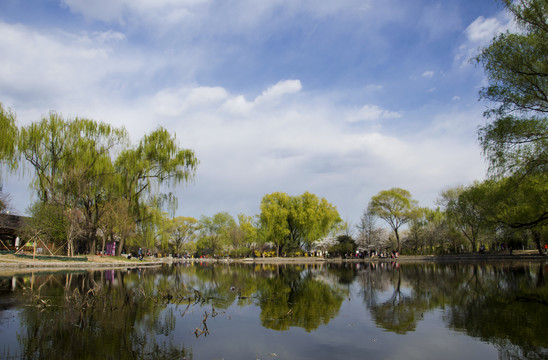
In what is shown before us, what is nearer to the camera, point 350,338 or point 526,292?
point 350,338

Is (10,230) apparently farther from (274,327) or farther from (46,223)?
(274,327)

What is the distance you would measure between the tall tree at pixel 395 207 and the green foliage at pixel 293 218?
23.9 ft

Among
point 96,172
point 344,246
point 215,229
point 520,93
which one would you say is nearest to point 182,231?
point 215,229

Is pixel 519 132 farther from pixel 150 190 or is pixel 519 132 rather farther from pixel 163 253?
pixel 163 253

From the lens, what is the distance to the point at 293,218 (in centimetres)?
5816

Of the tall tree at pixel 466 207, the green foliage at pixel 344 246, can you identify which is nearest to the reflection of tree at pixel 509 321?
the tall tree at pixel 466 207

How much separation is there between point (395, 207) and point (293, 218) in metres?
17.0

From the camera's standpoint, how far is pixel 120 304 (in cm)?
995

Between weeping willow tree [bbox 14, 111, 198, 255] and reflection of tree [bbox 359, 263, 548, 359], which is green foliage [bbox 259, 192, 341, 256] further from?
reflection of tree [bbox 359, 263, 548, 359]

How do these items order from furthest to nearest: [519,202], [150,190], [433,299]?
[150,190], [519,202], [433,299]

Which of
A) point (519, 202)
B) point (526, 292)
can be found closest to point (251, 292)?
point (526, 292)

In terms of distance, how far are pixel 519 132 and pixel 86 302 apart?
18633mm

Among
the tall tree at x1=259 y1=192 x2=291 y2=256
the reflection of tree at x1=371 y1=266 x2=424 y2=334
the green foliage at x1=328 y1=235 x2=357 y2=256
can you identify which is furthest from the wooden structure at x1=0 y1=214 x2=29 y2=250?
the green foliage at x1=328 y1=235 x2=357 y2=256

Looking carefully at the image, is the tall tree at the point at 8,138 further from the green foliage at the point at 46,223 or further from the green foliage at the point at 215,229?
the green foliage at the point at 215,229
